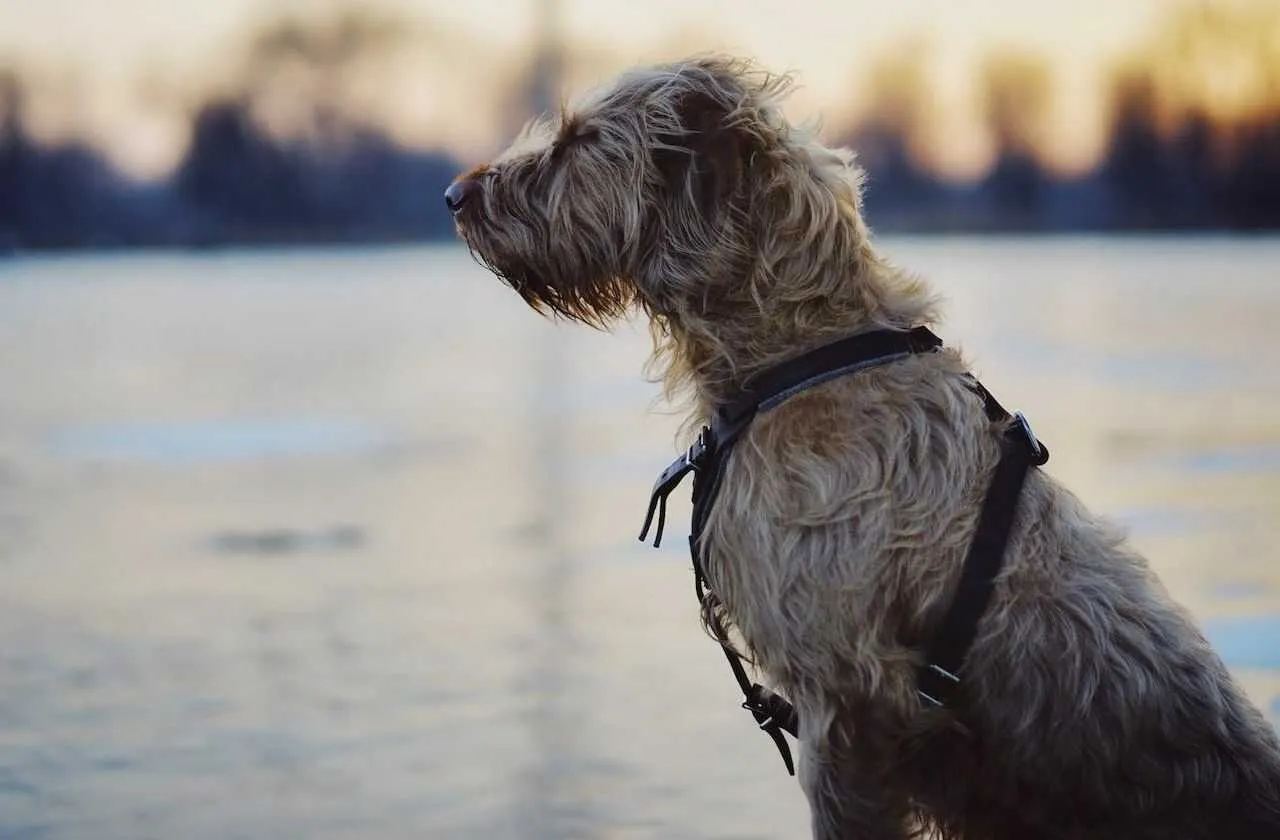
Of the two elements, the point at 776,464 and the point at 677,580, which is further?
the point at 677,580

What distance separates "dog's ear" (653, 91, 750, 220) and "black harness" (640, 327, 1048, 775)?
427 millimetres

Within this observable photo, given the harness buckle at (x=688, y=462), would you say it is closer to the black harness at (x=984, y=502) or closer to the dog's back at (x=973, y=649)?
the black harness at (x=984, y=502)

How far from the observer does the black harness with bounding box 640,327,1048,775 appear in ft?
11.4

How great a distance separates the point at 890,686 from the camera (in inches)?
137

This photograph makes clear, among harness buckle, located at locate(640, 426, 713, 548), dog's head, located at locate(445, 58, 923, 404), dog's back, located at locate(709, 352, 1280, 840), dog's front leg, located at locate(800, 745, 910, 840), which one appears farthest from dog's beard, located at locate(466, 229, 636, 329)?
dog's front leg, located at locate(800, 745, 910, 840)

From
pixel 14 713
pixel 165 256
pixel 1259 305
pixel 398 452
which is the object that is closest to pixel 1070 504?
pixel 14 713

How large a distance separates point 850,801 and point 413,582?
15.2 ft

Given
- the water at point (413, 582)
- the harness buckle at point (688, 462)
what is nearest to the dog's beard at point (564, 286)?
the harness buckle at point (688, 462)

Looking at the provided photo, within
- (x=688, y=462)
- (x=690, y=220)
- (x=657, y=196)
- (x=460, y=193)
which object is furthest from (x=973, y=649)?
(x=460, y=193)

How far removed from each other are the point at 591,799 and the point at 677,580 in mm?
2758

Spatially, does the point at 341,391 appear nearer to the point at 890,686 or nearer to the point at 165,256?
the point at 890,686

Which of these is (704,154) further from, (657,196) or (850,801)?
(850,801)

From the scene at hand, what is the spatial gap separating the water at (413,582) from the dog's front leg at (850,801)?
3.46 feet

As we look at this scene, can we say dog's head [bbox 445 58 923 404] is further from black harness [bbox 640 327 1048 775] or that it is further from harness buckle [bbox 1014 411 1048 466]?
harness buckle [bbox 1014 411 1048 466]
